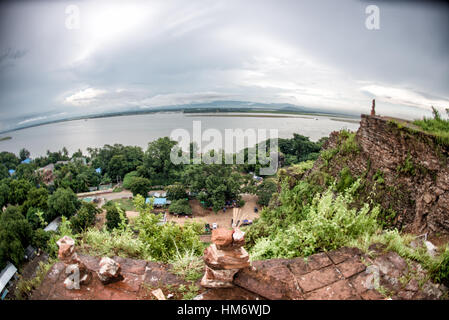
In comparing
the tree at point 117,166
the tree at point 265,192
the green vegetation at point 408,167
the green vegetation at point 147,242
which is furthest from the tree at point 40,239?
the tree at point 117,166

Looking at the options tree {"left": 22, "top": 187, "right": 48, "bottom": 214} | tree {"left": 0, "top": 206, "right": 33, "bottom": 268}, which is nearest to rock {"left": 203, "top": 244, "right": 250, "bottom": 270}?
tree {"left": 0, "top": 206, "right": 33, "bottom": 268}

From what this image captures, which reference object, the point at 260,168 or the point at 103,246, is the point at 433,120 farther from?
the point at 260,168

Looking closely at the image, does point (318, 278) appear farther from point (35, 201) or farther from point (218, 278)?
point (35, 201)

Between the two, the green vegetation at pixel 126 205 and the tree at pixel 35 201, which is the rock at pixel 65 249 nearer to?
the green vegetation at pixel 126 205

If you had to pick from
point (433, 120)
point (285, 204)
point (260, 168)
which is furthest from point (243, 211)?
point (433, 120)

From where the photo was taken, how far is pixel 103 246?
2488 mm

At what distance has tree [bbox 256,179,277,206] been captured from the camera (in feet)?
51.2

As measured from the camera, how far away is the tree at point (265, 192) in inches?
615

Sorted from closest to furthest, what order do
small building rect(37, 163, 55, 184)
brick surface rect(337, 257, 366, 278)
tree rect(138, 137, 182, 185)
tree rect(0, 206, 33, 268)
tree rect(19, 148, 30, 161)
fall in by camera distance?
brick surface rect(337, 257, 366, 278) < tree rect(0, 206, 33, 268) < tree rect(138, 137, 182, 185) < small building rect(37, 163, 55, 184) < tree rect(19, 148, 30, 161)

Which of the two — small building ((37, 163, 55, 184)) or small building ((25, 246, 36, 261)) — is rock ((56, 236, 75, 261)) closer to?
small building ((25, 246, 36, 261))

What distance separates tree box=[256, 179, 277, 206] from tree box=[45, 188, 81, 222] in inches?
493

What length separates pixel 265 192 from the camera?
1586cm

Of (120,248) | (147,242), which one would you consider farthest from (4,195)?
(147,242)

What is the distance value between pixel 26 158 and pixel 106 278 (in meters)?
41.2
